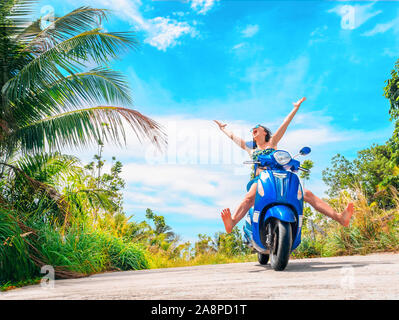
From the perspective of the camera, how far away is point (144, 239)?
944cm

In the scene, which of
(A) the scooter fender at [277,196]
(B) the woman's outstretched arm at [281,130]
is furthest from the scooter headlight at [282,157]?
(B) the woman's outstretched arm at [281,130]

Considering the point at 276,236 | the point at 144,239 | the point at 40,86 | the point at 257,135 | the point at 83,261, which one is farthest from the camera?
the point at 144,239

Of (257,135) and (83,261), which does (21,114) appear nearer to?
(83,261)

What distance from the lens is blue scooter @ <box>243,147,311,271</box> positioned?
3.59 meters

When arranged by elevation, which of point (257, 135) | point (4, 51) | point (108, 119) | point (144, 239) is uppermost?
point (4, 51)

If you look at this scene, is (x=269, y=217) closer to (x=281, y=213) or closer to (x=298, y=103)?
(x=281, y=213)

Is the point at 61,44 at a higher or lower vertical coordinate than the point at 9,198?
higher

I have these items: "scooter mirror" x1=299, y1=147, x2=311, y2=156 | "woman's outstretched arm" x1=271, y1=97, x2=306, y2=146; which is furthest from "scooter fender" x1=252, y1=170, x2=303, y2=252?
"woman's outstretched arm" x1=271, y1=97, x2=306, y2=146

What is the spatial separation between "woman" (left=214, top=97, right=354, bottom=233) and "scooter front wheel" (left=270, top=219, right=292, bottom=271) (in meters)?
0.44

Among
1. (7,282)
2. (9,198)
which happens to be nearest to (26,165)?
(9,198)

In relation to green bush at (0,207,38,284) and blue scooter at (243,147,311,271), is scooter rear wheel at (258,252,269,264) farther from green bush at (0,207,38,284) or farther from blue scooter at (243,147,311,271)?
green bush at (0,207,38,284)
